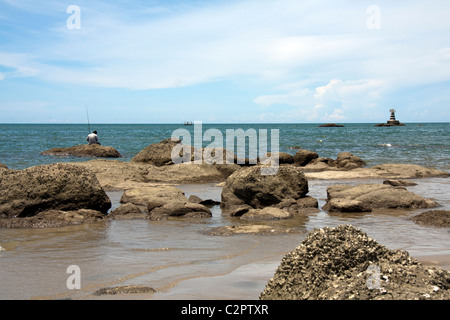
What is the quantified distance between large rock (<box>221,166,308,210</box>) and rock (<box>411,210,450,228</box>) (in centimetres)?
329

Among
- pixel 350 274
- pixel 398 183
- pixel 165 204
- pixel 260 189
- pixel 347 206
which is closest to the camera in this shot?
pixel 350 274

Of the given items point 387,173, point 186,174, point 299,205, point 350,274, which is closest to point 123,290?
point 350,274

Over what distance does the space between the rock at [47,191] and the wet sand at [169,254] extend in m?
1.35

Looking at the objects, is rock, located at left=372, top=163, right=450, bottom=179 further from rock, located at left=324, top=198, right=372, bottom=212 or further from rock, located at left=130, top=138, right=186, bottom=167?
rock, located at left=130, top=138, right=186, bottom=167

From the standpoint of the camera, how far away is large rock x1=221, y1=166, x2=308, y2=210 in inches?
492

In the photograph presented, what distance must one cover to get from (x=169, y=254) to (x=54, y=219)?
3863 mm

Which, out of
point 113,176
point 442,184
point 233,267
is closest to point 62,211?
point 233,267

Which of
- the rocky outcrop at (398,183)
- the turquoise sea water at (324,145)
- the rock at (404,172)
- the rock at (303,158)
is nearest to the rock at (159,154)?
the rock at (303,158)

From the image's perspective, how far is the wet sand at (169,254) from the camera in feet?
18.4

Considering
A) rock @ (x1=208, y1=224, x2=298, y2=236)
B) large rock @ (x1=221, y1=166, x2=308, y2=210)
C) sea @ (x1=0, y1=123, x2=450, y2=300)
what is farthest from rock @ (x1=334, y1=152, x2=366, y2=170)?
rock @ (x1=208, y1=224, x2=298, y2=236)

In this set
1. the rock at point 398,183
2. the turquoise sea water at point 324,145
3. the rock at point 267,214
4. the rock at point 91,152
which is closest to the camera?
the rock at point 267,214

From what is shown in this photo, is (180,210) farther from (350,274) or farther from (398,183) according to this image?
(398,183)

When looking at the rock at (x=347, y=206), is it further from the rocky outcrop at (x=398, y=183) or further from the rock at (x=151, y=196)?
the rocky outcrop at (x=398, y=183)

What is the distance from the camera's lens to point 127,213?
1113 centimetres
